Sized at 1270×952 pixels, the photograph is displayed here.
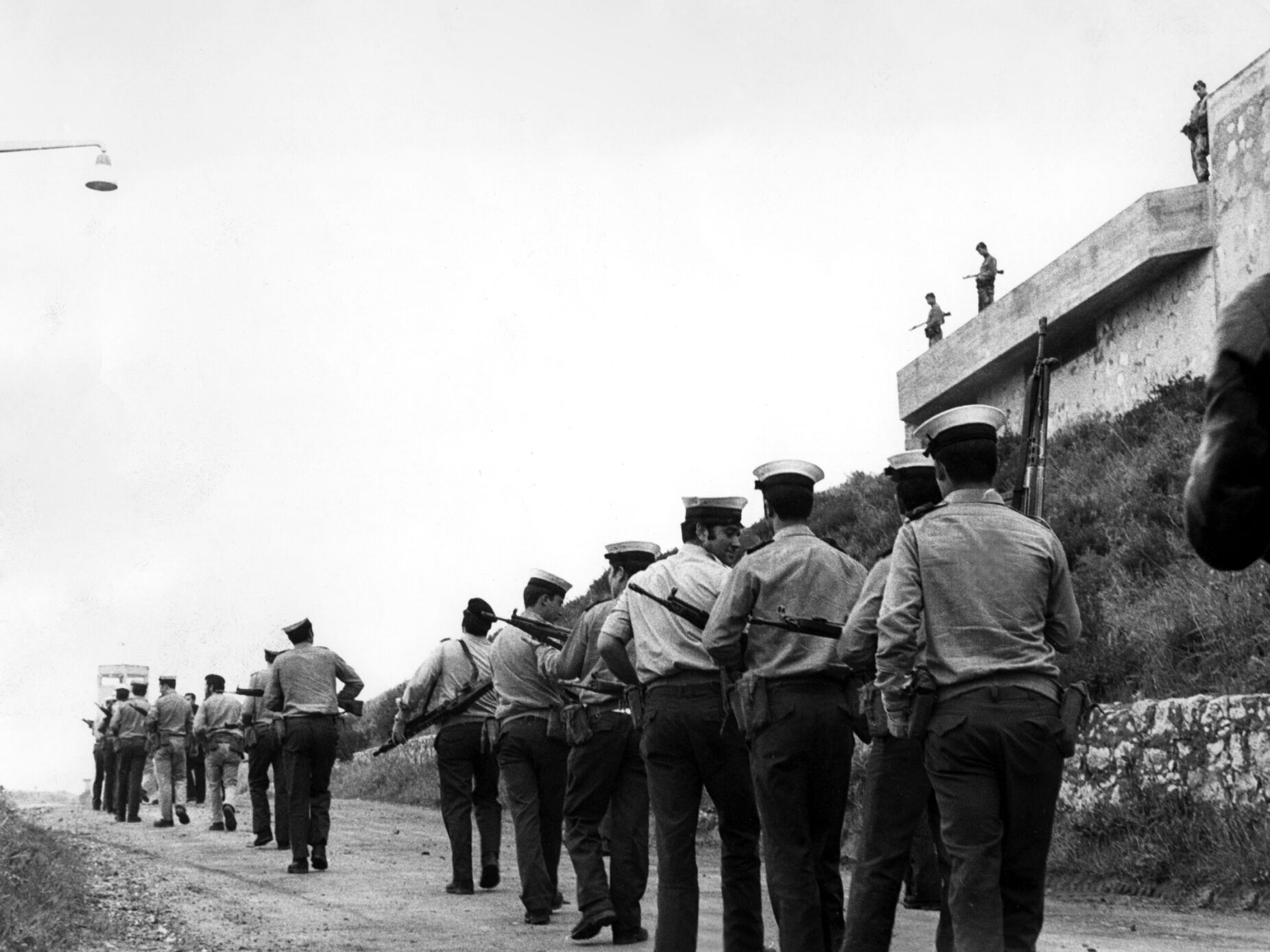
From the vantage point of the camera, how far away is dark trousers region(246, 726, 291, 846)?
16.2m

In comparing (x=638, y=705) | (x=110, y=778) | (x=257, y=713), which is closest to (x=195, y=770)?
(x=110, y=778)

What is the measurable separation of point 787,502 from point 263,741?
11.2m

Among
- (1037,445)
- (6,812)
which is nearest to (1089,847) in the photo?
(1037,445)

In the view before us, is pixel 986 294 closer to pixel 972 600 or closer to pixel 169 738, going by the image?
pixel 169 738

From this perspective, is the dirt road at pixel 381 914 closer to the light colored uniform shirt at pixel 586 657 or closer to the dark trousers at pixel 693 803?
the dark trousers at pixel 693 803

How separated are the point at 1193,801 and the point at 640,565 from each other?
13.0ft

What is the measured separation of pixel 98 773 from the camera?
101 ft

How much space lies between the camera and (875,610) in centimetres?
655

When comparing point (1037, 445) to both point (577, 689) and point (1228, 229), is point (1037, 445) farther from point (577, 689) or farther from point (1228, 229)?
point (1228, 229)

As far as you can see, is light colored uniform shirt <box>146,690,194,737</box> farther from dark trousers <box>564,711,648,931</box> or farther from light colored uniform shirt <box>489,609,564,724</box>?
dark trousers <box>564,711,648,931</box>

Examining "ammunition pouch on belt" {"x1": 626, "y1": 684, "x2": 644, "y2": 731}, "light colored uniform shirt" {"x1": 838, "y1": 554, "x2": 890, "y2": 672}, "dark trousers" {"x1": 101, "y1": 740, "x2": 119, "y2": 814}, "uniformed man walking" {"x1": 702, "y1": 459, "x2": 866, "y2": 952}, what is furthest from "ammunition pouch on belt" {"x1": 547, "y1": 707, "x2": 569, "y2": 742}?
"dark trousers" {"x1": 101, "y1": 740, "x2": 119, "y2": 814}

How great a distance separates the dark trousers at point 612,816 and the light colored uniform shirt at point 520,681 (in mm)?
1031

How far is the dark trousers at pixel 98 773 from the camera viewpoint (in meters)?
30.4

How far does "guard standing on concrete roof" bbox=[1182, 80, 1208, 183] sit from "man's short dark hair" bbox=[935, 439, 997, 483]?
1920 centimetres
